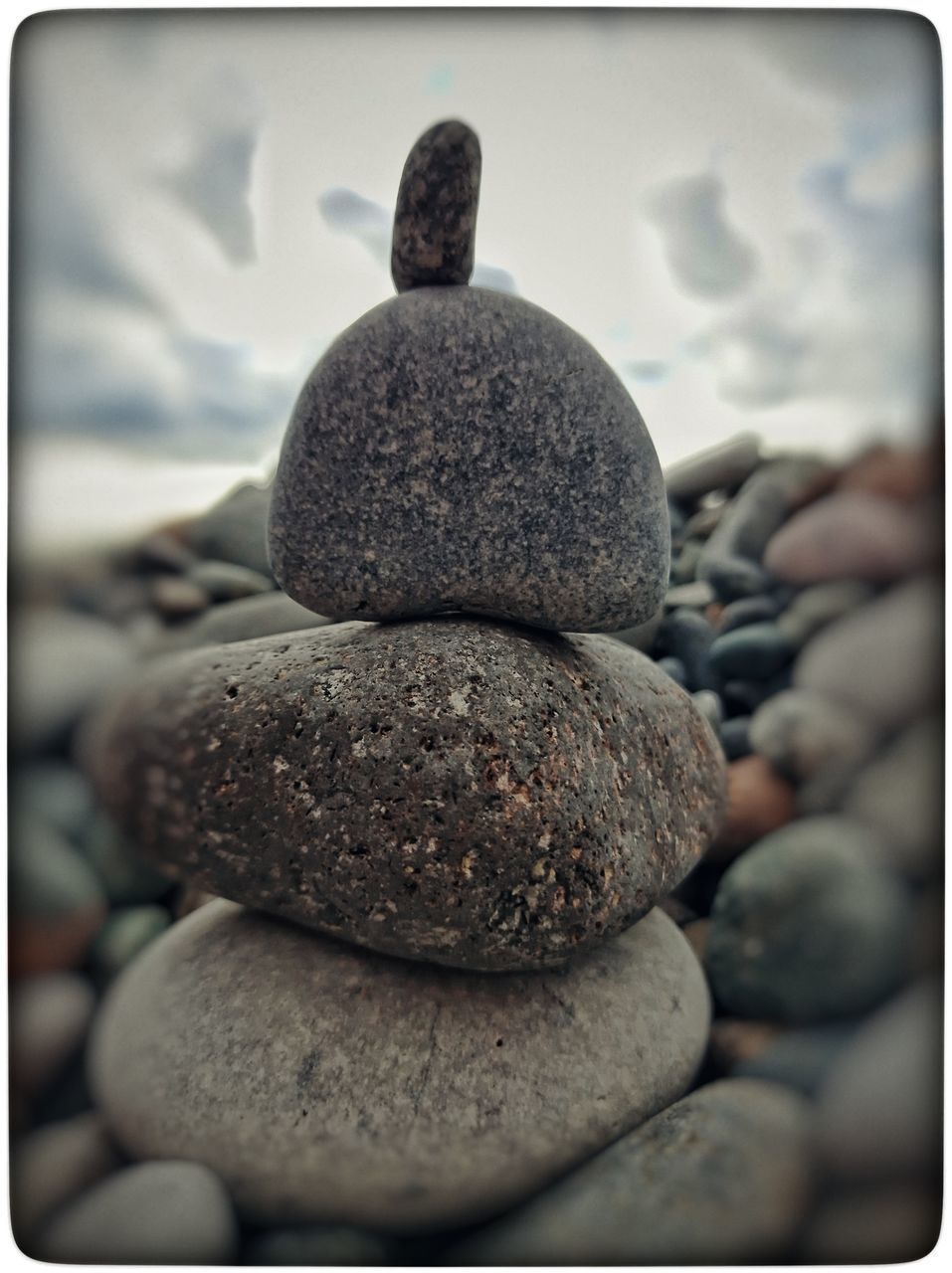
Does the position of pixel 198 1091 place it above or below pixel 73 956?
below

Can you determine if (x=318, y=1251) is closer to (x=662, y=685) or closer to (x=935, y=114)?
(x=662, y=685)

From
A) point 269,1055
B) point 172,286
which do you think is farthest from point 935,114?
point 269,1055

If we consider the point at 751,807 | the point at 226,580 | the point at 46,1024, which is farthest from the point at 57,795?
the point at 751,807

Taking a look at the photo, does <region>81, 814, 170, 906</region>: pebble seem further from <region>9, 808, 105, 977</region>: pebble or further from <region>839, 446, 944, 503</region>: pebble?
<region>839, 446, 944, 503</region>: pebble

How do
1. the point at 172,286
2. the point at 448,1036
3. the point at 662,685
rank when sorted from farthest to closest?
the point at 662,685 < the point at 172,286 < the point at 448,1036

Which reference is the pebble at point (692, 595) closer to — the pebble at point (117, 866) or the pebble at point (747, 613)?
the pebble at point (747, 613)
